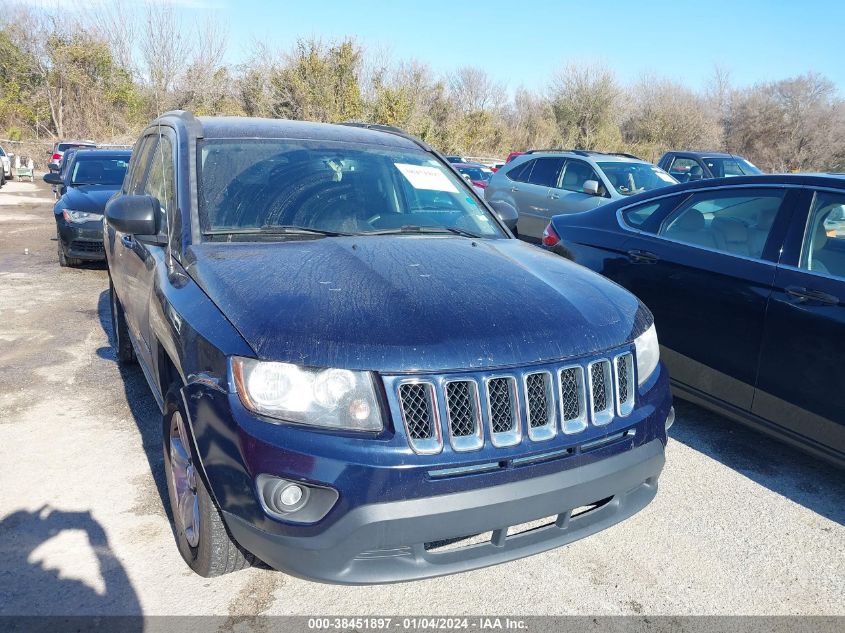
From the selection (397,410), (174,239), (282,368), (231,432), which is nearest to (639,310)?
(397,410)

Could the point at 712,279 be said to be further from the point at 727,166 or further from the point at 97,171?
the point at 727,166

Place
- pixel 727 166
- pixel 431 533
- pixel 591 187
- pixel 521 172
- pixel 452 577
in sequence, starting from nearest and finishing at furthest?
pixel 431 533, pixel 452 577, pixel 591 187, pixel 521 172, pixel 727 166

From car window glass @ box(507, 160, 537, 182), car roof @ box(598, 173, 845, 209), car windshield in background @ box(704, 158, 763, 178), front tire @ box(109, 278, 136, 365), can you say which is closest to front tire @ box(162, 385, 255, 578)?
front tire @ box(109, 278, 136, 365)

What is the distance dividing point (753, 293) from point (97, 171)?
9730 millimetres

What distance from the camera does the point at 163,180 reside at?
136 inches

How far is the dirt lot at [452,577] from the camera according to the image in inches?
100

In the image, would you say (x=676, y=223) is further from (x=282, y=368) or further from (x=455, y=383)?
(x=282, y=368)

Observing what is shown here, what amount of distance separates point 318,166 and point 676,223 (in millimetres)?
2380

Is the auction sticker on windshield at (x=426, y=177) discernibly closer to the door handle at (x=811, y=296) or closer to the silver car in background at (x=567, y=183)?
the door handle at (x=811, y=296)

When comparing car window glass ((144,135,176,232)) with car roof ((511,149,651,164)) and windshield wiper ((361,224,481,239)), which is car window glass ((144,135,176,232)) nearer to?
windshield wiper ((361,224,481,239))

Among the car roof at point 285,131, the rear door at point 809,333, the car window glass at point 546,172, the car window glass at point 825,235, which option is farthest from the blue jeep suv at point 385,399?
the car window glass at point 546,172

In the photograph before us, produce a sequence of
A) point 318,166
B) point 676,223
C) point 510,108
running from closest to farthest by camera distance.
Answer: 1. point 318,166
2. point 676,223
3. point 510,108

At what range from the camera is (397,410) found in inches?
80.0

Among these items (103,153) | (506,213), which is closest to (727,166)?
(103,153)
